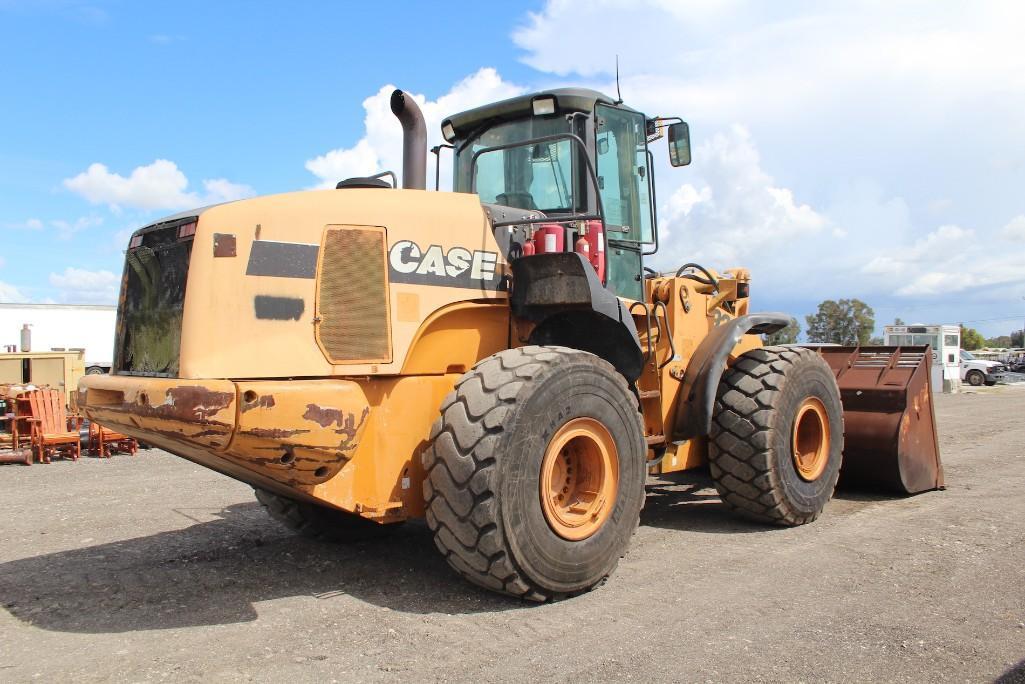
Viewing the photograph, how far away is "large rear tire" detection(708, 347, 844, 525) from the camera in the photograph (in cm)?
616

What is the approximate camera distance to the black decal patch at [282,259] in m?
4.18

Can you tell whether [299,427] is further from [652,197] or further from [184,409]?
[652,197]

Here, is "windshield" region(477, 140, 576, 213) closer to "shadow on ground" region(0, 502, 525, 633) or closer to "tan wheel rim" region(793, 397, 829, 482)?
"shadow on ground" region(0, 502, 525, 633)

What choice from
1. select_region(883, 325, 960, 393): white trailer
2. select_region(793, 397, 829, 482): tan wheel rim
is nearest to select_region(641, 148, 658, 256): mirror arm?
select_region(793, 397, 829, 482): tan wheel rim

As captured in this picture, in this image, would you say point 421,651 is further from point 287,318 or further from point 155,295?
point 155,295

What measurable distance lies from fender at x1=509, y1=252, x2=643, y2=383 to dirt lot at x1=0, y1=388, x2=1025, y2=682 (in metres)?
1.42

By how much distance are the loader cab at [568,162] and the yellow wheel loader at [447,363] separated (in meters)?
0.02

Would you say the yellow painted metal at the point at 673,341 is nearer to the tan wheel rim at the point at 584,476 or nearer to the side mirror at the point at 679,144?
the side mirror at the point at 679,144

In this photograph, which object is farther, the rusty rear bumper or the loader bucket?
the loader bucket

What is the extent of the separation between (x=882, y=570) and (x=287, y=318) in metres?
3.76

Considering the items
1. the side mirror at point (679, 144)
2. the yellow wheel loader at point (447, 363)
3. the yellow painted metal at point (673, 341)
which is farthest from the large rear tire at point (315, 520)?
the side mirror at point (679, 144)

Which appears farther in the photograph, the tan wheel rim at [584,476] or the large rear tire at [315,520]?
the large rear tire at [315,520]

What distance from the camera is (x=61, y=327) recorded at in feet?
102

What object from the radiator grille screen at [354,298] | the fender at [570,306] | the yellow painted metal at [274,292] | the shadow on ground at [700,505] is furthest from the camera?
the shadow on ground at [700,505]
